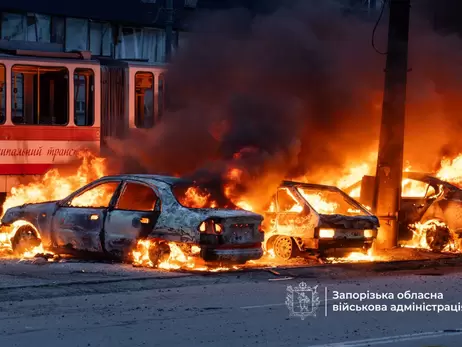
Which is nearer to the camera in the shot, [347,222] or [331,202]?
[347,222]

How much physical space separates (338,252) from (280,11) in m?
9.31

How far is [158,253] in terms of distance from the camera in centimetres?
1409

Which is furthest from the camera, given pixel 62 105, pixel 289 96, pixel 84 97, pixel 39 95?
pixel 289 96

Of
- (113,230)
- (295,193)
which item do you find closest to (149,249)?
(113,230)

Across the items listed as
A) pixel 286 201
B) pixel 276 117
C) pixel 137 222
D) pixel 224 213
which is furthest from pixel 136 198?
pixel 276 117

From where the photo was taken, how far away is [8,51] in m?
19.0

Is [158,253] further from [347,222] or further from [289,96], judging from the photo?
[289,96]

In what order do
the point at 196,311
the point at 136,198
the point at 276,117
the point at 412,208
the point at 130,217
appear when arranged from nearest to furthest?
the point at 196,311, the point at 130,217, the point at 136,198, the point at 412,208, the point at 276,117

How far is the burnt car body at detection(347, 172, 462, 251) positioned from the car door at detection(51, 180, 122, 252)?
616 cm

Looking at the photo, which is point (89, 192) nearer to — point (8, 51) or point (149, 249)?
point (149, 249)

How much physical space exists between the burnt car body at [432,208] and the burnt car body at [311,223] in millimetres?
2433

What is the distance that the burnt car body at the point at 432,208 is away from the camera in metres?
17.8

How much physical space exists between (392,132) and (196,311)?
9.15 m

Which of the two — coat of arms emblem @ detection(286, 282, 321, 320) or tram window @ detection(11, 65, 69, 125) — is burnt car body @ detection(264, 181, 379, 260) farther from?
tram window @ detection(11, 65, 69, 125)
